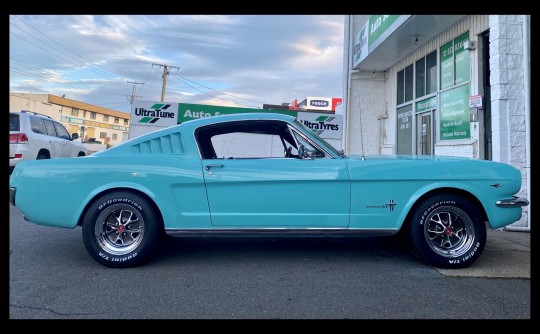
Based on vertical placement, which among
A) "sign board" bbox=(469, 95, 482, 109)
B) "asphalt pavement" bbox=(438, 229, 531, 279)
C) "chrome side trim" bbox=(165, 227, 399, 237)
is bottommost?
"asphalt pavement" bbox=(438, 229, 531, 279)

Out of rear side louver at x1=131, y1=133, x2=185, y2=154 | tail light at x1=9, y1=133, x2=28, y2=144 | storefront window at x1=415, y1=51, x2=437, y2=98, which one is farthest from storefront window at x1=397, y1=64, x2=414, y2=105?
tail light at x1=9, y1=133, x2=28, y2=144

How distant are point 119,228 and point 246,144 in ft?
6.03

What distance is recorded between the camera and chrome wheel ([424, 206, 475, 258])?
3.88 metres

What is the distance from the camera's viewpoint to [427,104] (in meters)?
10.5

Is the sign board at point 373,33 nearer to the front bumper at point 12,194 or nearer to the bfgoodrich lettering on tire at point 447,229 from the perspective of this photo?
the bfgoodrich lettering on tire at point 447,229

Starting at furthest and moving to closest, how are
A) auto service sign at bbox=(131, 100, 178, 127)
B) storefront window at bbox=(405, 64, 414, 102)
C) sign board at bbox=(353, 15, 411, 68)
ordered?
auto service sign at bbox=(131, 100, 178, 127) → storefront window at bbox=(405, 64, 414, 102) → sign board at bbox=(353, 15, 411, 68)

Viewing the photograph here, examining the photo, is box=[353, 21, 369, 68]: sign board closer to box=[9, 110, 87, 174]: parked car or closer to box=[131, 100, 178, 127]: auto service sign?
box=[131, 100, 178, 127]: auto service sign

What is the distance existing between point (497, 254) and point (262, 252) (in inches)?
118

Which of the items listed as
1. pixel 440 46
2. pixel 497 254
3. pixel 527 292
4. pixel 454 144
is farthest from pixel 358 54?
pixel 527 292

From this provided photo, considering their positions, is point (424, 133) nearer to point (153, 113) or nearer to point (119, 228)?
point (153, 113)

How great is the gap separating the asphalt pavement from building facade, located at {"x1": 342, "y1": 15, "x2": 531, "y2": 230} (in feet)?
2.87

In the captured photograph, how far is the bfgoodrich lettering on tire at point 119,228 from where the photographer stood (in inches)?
151

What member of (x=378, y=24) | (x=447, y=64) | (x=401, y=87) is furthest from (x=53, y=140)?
(x=401, y=87)

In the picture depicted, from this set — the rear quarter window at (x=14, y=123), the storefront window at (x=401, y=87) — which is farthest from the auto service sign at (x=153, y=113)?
the storefront window at (x=401, y=87)
